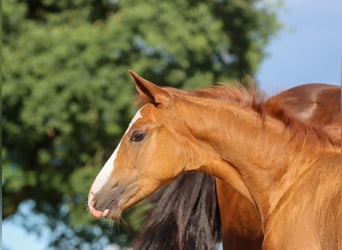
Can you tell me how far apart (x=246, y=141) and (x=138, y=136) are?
56 cm

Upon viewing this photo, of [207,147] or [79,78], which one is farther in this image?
[79,78]

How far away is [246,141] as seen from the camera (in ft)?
17.0

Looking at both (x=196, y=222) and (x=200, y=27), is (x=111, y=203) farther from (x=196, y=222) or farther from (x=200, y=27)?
(x=200, y=27)

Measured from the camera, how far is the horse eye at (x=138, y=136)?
5168 millimetres

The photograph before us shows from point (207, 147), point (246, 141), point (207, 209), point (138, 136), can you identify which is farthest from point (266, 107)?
point (207, 209)

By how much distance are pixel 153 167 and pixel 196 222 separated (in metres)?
1.76

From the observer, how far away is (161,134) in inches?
203

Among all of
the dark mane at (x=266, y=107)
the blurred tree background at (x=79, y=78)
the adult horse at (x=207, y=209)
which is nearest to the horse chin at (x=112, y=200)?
the dark mane at (x=266, y=107)

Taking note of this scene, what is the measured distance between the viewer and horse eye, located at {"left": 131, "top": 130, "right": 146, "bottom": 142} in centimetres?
Result: 517

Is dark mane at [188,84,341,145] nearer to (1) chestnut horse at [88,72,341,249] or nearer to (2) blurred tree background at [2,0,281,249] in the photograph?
(1) chestnut horse at [88,72,341,249]

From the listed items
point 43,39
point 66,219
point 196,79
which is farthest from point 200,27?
point 66,219

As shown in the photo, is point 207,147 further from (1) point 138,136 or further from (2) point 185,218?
(2) point 185,218

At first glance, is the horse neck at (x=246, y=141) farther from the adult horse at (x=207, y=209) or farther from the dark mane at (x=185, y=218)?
the dark mane at (x=185, y=218)

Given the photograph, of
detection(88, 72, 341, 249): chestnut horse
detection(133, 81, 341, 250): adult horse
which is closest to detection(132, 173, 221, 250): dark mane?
detection(133, 81, 341, 250): adult horse
